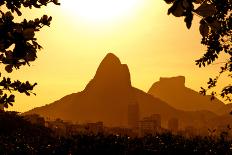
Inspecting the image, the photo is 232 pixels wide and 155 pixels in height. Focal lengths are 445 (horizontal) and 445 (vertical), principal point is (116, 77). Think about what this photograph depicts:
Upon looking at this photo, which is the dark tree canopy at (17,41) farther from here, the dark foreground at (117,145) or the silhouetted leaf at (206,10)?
the dark foreground at (117,145)

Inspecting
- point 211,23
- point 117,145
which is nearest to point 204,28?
point 211,23

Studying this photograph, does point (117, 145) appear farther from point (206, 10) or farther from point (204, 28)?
point (206, 10)

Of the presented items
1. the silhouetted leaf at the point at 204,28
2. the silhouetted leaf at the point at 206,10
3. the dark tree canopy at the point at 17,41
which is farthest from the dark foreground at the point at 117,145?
the silhouetted leaf at the point at 206,10

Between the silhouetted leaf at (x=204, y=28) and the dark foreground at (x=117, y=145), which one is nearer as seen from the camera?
the silhouetted leaf at (x=204, y=28)

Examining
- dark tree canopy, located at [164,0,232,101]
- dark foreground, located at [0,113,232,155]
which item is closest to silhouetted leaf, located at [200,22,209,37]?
dark tree canopy, located at [164,0,232,101]

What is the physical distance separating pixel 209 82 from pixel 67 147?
5294mm

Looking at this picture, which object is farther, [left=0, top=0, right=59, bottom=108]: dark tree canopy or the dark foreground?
the dark foreground

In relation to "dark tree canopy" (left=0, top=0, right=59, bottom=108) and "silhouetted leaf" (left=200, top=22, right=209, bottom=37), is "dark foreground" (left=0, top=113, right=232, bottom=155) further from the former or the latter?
"silhouetted leaf" (left=200, top=22, right=209, bottom=37)

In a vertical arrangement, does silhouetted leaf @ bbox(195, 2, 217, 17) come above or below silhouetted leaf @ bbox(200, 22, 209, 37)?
above

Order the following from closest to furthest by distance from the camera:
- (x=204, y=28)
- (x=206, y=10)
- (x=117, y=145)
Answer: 1. (x=206, y=10)
2. (x=204, y=28)
3. (x=117, y=145)

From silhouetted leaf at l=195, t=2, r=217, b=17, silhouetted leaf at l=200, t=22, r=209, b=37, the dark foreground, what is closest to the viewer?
silhouetted leaf at l=195, t=2, r=217, b=17

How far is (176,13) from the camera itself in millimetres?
2086

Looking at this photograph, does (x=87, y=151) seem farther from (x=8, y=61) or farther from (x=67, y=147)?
(x=8, y=61)

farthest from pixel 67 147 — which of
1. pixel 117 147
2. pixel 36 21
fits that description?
pixel 36 21
